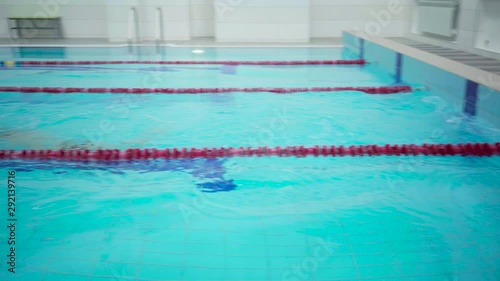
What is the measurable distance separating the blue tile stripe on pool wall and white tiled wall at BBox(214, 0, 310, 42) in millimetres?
6545

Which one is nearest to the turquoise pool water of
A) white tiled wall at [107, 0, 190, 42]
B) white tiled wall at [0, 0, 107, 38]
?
white tiled wall at [107, 0, 190, 42]

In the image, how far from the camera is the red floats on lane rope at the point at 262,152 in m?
3.98

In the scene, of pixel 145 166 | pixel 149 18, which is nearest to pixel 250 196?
pixel 145 166

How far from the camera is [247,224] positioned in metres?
2.93

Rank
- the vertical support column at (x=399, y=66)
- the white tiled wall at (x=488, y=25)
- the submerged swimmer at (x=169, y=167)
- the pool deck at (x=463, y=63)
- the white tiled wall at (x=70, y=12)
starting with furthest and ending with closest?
the white tiled wall at (x=70, y=12) < the white tiled wall at (x=488, y=25) < the vertical support column at (x=399, y=66) < the pool deck at (x=463, y=63) < the submerged swimmer at (x=169, y=167)

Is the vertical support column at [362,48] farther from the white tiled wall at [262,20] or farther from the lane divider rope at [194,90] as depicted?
the lane divider rope at [194,90]

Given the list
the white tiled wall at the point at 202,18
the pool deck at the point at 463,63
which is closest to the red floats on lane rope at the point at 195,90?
the pool deck at the point at 463,63

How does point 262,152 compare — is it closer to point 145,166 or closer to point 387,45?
point 145,166

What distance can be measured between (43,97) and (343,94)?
13.2 feet

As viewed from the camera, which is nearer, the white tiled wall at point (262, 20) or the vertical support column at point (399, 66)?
Result: the vertical support column at point (399, 66)

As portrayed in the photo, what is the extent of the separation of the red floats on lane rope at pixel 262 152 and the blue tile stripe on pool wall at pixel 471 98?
1005mm

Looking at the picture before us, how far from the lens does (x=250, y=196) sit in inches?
133

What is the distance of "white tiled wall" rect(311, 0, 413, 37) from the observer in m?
11.9

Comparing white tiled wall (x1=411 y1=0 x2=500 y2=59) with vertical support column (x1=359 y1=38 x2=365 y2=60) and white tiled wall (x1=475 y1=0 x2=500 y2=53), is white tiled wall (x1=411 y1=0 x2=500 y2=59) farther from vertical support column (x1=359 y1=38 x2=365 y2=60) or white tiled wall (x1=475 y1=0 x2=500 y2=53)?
vertical support column (x1=359 y1=38 x2=365 y2=60)
